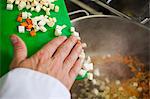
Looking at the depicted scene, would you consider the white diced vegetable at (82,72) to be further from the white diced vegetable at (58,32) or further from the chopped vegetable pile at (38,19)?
the white diced vegetable at (58,32)

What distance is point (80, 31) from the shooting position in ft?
3.37

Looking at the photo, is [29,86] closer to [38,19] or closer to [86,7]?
[38,19]

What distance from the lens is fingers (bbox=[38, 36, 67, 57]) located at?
743 millimetres

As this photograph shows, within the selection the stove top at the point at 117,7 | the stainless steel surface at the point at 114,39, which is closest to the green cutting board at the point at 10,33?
the stainless steel surface at the point at 114,39

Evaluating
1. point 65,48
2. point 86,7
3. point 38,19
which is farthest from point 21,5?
point 86,7

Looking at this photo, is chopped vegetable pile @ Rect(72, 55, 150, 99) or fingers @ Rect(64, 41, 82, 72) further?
chopped vegetable pile @ Rect(72, 55, 150, 99)

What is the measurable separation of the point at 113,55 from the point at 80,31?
150 millimetres

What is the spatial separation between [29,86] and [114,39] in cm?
46

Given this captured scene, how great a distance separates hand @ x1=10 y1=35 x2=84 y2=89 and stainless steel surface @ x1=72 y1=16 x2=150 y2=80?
212 millimetres

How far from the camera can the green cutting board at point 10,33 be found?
2.54 feet

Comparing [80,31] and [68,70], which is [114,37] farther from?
[68,70]

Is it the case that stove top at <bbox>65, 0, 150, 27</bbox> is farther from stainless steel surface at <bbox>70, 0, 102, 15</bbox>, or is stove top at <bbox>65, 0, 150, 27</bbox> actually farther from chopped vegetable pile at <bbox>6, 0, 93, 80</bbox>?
chopped vegetable pile at <bbox>6, 0, 93, 80</bbox>

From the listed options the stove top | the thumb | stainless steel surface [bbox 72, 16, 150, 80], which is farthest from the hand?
the stove top

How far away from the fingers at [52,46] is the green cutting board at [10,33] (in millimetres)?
34
